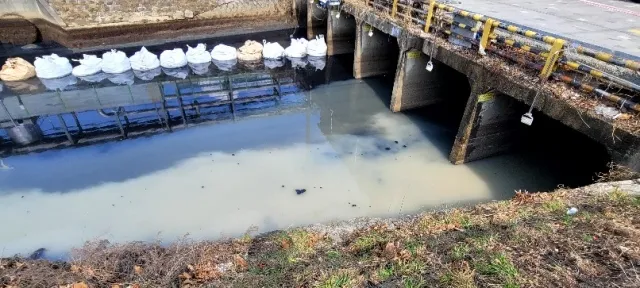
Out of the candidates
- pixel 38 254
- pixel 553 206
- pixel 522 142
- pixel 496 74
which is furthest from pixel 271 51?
pixel 553 206

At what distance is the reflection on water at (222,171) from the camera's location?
6.92 meters

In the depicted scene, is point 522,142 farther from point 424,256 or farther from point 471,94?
point 424,256

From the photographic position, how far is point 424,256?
3594 millimetres

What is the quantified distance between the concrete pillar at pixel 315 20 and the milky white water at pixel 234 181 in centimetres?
1008

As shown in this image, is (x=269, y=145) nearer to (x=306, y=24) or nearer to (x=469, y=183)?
(x=469, y=183)

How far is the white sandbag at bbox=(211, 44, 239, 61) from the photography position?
46.9ft

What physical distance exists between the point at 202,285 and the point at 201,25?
17.8 metres

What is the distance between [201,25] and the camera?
18.5 m

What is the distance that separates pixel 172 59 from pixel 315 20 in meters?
8.27

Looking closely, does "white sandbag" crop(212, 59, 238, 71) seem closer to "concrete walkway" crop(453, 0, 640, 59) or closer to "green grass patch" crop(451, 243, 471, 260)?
"concrete walkway" crop(453, 0, 640, 59)

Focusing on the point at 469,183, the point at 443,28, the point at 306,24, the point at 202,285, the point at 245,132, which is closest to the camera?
the point at 202,285

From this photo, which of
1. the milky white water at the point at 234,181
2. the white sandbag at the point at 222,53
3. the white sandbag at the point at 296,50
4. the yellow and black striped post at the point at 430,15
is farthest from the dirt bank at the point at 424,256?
the white sandbag at the point at 296,50

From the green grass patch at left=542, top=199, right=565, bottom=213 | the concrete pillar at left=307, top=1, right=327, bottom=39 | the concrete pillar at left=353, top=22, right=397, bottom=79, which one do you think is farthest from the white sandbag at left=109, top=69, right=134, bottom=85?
the green grass patch at left=542, top=199, right=565, bottom=213

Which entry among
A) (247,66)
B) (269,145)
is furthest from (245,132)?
(247,66)
